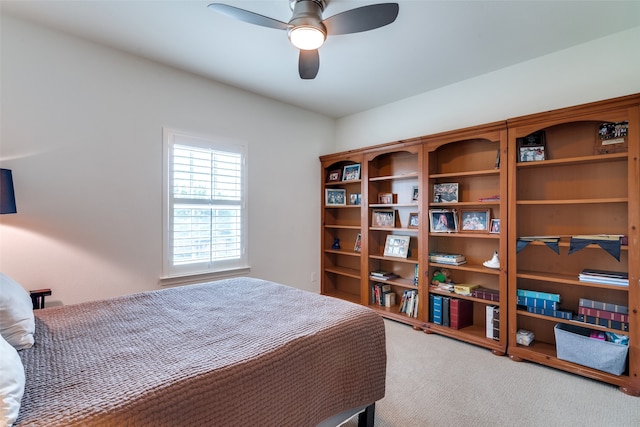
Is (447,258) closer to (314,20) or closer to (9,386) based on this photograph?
(314,20)

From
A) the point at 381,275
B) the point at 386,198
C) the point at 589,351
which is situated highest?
the point at 386,198

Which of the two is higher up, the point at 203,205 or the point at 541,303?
the point at 203,205

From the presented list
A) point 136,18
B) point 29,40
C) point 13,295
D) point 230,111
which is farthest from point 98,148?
point 13,295

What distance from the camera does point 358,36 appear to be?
8.11ft

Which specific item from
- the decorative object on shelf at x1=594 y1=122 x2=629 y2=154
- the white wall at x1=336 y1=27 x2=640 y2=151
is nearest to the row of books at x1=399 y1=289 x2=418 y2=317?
the white wall at x1=336 y1=27 x2=640 y2=151

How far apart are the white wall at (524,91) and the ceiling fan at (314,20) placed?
1.86m

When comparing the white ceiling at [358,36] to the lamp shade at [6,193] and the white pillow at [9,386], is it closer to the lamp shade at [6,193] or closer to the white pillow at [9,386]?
the lamp shade at [6,193]

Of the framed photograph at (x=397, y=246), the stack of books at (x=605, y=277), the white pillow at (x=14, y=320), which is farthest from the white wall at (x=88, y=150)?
the stack of books at (x=605, y=277)

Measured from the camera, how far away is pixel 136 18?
2273 mm

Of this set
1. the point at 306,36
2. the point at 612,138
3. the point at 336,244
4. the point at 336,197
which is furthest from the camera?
the point at 336,244

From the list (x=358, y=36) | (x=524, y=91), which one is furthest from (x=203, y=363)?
(x=524, y=91)

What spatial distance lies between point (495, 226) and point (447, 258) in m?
0.55

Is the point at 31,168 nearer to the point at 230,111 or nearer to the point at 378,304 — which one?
the point at 230,111

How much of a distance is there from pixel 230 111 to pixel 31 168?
1828mm
